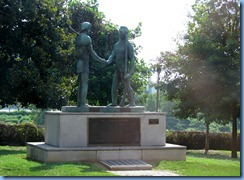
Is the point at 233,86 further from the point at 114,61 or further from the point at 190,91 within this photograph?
the point at 114,61

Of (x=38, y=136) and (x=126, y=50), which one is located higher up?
(x=126, y=50)

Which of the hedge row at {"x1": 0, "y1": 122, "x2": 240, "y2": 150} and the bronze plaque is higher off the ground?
the bronze plaque

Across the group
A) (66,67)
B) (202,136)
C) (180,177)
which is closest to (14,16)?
(66,67)

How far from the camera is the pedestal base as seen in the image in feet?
41.7

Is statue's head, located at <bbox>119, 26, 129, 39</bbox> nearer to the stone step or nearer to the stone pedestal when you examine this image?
the stone pedestal

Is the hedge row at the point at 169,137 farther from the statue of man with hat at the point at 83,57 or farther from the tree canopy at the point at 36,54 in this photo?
the statue of man with hat at the point at 83,57

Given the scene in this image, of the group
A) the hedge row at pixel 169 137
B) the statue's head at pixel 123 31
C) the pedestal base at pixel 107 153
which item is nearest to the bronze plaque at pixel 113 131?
the pedestal base at pixel 107 153

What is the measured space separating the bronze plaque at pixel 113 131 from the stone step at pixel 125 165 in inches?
32.6

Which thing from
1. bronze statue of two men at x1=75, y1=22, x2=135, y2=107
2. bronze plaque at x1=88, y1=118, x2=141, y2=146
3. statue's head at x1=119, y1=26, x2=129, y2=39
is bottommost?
bronze plaque at x1=88, y1=118, x2=141, y2=146

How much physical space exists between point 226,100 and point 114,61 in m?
6.55

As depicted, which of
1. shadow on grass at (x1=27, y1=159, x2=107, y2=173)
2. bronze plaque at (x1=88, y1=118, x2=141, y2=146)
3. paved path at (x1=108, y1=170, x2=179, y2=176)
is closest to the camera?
paved path at (x1=108, y1=170, x2=179, y2=176)

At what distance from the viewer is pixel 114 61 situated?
46.9ft

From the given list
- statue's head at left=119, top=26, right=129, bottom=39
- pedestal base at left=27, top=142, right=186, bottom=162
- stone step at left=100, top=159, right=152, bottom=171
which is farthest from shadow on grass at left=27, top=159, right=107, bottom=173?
statue's head at left=119, top=26, right=129, bottom=39

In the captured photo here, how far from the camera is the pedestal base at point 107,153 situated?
12.7m
